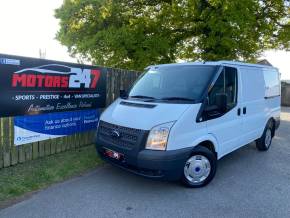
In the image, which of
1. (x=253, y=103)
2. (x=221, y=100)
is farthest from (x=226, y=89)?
(x=253, y=103)

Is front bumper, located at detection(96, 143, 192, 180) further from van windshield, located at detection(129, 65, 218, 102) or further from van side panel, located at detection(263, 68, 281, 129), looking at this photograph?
van side panel, located at detection(263, 68, 281, 129)

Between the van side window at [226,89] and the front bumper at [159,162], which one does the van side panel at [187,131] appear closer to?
the front bumper at [159,162]

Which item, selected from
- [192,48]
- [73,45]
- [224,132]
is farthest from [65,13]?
[224,132]

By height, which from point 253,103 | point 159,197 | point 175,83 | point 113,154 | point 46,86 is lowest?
point 159,197

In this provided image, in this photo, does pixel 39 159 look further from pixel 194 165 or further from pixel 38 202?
pixel 194 165

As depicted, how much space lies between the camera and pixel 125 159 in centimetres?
450

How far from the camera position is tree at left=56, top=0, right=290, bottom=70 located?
13773mm

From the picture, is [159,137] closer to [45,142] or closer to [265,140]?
[45,142]

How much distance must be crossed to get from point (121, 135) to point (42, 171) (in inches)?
72.1

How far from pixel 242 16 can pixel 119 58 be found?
6363mm

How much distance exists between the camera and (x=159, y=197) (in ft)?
14.5

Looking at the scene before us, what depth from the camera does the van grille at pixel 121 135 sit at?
14.4ft

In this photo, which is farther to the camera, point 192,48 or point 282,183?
point 192,48

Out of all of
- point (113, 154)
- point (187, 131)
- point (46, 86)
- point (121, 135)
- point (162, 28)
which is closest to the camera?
point (187, 131)
